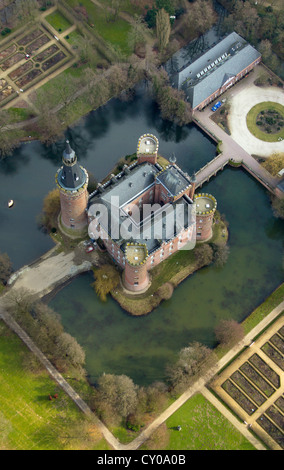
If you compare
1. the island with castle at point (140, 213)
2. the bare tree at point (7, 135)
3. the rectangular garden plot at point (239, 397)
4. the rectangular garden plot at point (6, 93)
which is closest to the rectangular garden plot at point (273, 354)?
the rectangular garden plot at point (239, 397)

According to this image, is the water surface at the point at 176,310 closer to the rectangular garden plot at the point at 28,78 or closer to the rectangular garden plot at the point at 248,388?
the rectangular garden plot at the point at 248,388

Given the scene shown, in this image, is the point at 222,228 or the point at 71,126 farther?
the point at 71,126

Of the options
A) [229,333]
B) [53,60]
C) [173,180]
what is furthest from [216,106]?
[229,333]

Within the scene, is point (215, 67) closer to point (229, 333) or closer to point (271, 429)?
point (229, 333)

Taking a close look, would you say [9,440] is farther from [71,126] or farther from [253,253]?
[71,126]

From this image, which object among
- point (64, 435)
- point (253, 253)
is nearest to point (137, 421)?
point (64, 435)

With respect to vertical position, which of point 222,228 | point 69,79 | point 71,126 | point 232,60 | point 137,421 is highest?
point 69,79

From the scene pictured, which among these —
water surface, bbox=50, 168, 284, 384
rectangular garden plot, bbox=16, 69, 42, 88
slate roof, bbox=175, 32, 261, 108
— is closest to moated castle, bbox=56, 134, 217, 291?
water surface, bbox=50, 168, 284, 384
